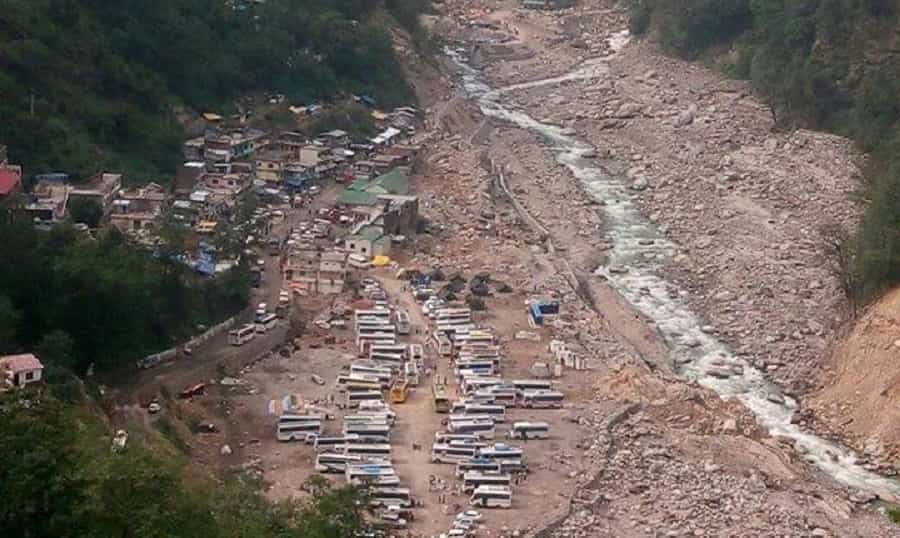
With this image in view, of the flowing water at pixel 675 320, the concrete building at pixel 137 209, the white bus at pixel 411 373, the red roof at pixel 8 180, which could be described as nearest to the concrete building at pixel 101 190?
the concrete building at pixel 137 209

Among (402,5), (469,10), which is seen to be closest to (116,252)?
(402,5)

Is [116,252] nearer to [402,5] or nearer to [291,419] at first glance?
[291,419]

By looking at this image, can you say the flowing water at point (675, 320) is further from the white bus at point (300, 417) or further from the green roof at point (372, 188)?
the white bus at point (300, 417)

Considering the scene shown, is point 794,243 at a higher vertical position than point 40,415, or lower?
lower

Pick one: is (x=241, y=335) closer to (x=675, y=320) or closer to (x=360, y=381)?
(x=360, y=381)

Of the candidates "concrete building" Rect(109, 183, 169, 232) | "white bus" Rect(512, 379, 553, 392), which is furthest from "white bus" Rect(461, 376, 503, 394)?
"concrete building" Rect(109, 183, 169, 232)

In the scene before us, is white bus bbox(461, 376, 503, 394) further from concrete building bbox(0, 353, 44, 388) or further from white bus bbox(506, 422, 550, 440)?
concrete building bbox(0, 353, 44, 388)
